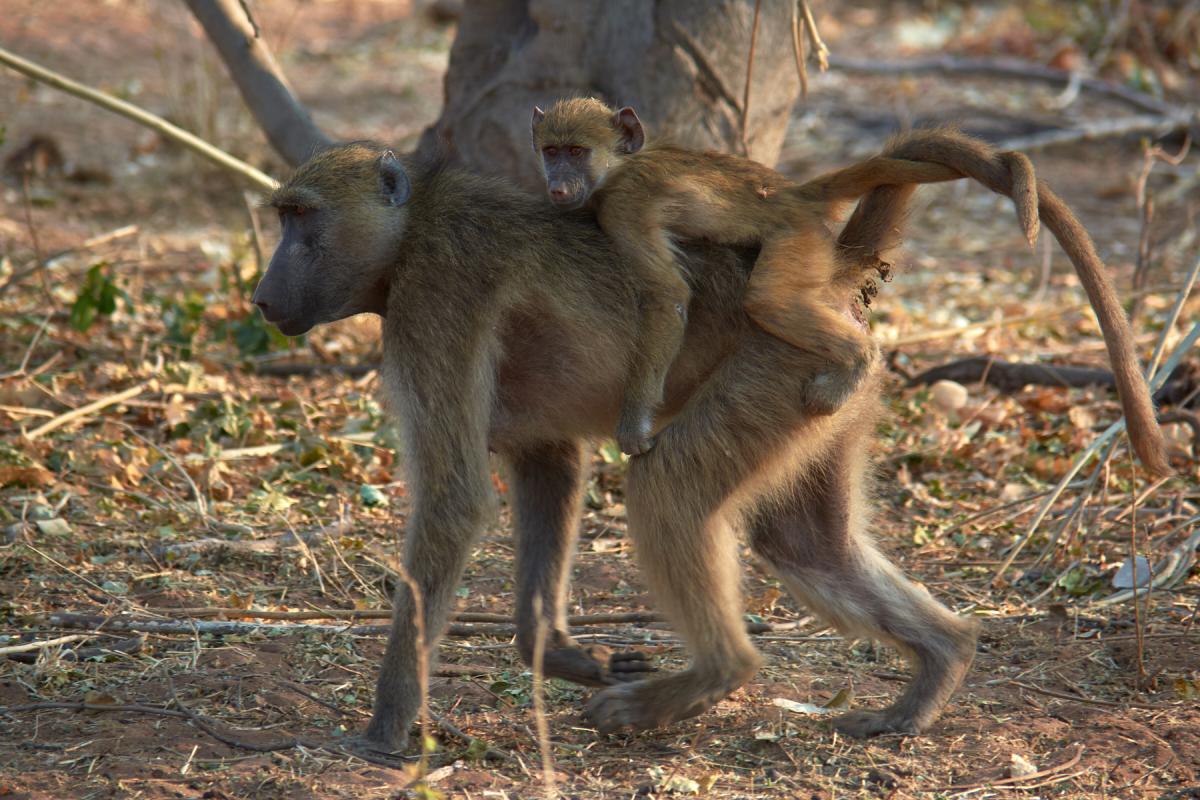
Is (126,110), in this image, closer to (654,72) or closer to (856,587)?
(654,72)

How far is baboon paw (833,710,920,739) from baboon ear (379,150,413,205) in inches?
67.7

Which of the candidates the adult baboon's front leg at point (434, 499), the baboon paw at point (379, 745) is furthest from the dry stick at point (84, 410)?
the baboon paw at point (379, 745)

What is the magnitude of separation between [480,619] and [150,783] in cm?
122

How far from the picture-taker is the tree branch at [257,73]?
16.1 ft

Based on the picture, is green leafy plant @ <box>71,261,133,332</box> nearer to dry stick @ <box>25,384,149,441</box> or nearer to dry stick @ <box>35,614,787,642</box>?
dry stick @ <box>25,384,149,441</box>

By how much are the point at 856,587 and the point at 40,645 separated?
2.10 m

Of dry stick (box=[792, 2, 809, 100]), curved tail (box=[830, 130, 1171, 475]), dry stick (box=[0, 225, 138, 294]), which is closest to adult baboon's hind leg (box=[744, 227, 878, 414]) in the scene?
curved tail (box=[830, 130, 1171, 475])

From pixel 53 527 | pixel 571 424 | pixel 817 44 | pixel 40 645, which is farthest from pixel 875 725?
pixel 53 527

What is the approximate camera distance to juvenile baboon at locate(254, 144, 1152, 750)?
317 cm

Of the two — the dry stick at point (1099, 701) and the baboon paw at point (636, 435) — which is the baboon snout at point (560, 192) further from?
the dry stick at point (1099, 701)

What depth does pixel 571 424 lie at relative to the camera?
11.4 ft

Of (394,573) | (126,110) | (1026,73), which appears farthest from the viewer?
(1026,73)

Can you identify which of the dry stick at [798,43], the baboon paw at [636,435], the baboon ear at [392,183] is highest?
the dry stick at [798,43]

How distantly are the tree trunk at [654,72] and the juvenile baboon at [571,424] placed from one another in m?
1.72
